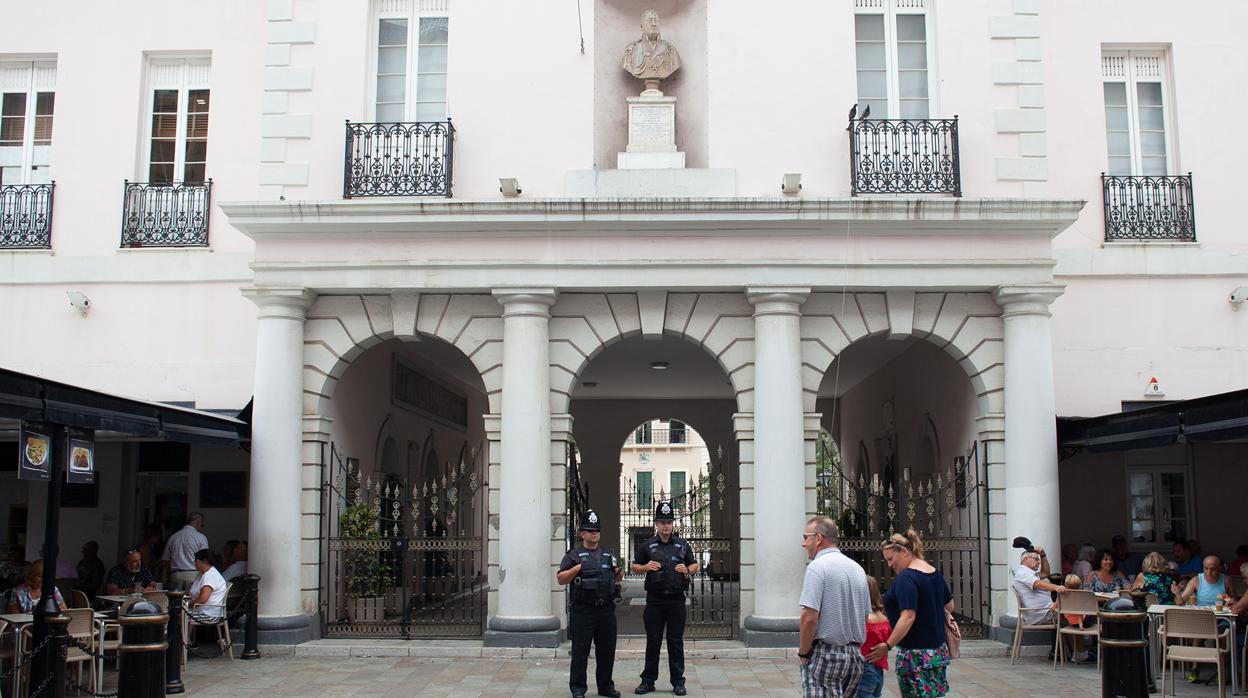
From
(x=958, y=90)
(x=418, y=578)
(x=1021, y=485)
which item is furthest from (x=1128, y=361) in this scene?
(x=418, y=578)

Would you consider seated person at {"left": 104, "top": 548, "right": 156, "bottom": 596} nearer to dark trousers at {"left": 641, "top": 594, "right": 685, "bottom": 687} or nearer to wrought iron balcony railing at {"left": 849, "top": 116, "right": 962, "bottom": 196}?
dark trousers at {"left": 641, "top": 594, "right": 685, "bottom": 687}

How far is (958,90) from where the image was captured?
46.3ft

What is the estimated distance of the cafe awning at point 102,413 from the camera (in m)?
9.42

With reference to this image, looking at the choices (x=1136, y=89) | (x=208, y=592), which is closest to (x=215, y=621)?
(x=208, y=592)

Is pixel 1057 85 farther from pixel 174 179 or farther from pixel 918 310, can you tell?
pixel 174 179

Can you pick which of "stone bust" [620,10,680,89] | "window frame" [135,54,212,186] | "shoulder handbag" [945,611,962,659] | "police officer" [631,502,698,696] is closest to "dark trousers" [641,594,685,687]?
"police officer" [631,502,698,696]

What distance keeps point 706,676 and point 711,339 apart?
3.98 m

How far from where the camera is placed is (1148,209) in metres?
15.7

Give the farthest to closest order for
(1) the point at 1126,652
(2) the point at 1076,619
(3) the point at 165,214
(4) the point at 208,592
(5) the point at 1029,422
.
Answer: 1. (3) the point at 165,214
2. (5) the point at 1029,422
3. (4) the point at 208,592
4. (2) the point at 1076,619
5. (1) the point at 1126,652

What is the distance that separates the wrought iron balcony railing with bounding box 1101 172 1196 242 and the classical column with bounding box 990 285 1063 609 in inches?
111

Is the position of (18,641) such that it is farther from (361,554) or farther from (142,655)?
(361,554)

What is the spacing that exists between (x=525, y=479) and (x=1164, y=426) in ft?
22.6

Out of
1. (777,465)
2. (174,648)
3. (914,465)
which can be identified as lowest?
(174,648)

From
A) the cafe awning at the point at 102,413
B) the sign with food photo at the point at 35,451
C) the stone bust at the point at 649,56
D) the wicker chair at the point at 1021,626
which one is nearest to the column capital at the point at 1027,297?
the wicker chair at the point at 1021,626
